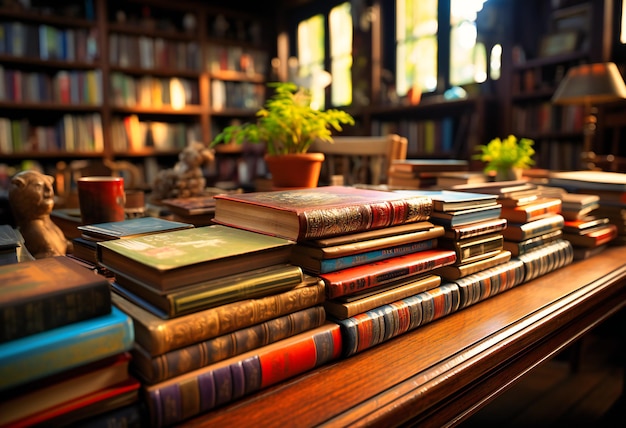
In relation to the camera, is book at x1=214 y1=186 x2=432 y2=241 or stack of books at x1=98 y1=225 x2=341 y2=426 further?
book at x1=214 y1=186 x2=432 y2=241

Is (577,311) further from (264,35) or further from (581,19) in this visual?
(264,35)

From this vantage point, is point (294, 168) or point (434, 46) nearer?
point (294, 168)

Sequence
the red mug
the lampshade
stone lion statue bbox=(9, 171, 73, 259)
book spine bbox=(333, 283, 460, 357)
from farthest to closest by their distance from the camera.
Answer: the lampshade, the red mug, stone lion statue bbox=(9, 171, 73, 259), book spine bbox=(333, 283, 460, 357)

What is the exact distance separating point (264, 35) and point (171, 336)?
18.8 ft

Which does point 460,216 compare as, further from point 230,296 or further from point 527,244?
point 230,296

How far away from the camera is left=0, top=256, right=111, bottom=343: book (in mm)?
408

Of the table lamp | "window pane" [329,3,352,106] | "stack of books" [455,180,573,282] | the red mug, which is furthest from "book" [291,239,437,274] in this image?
"window pane" [329,3,352,106]

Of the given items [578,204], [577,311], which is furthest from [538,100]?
[577,311]

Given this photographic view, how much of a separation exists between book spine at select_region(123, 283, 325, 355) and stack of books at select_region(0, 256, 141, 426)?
23mm

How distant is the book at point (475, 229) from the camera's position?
0.79 m

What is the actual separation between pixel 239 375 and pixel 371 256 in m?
0.26

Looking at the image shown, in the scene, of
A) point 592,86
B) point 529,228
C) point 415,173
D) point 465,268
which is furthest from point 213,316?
point 592,86

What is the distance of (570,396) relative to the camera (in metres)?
1.94

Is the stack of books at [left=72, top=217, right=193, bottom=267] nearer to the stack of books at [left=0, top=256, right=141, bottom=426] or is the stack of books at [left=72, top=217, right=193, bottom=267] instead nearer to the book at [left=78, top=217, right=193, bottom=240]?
the book at [left=78, top=217, right=193, bottom=240]
